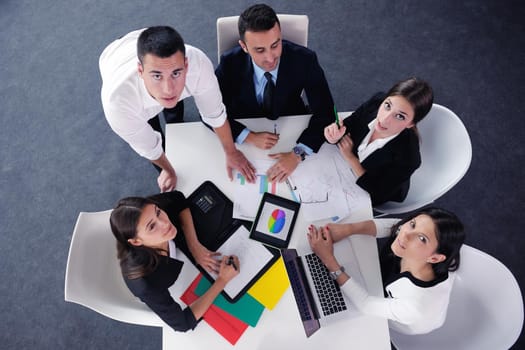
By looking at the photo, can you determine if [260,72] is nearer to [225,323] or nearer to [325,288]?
[325,288]

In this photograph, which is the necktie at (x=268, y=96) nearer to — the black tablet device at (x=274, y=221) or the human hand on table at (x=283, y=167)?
the human hand on table at (x=283, y=167)

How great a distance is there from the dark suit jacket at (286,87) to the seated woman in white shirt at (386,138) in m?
0.10

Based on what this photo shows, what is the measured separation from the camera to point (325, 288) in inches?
62.1

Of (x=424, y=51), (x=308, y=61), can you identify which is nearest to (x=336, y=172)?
(x=308, y=61)

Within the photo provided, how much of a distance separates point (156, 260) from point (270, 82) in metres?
1.02

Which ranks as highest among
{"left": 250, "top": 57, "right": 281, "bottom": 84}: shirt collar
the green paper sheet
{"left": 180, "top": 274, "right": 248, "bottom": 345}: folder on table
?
{"left": 250, "top": 57, "right": 281, "bottom": 84}: shirt collar

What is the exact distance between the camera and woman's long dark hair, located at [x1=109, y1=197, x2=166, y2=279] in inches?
55.2

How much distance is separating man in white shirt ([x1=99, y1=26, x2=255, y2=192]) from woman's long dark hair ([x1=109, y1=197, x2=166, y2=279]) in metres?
0.31

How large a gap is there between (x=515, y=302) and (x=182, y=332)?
1.30 meters

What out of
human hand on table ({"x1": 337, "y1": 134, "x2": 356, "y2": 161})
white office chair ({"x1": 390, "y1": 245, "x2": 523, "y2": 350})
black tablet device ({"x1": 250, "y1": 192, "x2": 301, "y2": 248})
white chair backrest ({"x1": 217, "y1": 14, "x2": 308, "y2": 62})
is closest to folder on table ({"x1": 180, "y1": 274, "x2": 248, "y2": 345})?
black tablet device ({"x1": 250, "y1": 192, "x2": 301, "y2": 248})

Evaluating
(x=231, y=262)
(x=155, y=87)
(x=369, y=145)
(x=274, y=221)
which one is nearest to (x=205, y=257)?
(x=231, y=262)

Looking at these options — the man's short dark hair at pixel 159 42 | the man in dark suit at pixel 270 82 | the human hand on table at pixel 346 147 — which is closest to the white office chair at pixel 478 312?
the human hand on table at pixel 346 147

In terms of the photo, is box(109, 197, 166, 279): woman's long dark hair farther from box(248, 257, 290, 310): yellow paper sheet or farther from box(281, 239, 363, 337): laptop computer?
box(281, 239, 363, 337): laptop computer

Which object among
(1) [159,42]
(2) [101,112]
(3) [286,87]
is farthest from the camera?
(2) [101,112]
